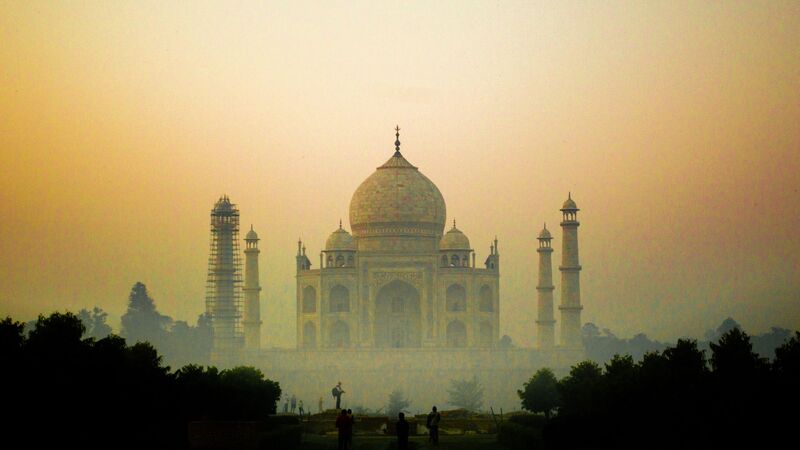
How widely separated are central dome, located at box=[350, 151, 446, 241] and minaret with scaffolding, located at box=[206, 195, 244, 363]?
462cm

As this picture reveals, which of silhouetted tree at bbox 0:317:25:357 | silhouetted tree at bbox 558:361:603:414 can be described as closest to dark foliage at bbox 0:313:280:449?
silhouetted tree at bbox 0:317:25:357

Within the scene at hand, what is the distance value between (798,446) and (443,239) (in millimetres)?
37807

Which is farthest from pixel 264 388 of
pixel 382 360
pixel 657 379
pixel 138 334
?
pixel 138 334

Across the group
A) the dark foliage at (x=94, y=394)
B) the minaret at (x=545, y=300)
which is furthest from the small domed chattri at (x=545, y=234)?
the dark foliage at (x=94, y=394)

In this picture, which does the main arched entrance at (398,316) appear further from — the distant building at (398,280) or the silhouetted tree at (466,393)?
the silhouetted tree at (466,393)

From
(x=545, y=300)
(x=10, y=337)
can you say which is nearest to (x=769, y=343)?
(x=545, y=300)

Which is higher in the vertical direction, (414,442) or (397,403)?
(397,403)

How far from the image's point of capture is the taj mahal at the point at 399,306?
190 ft

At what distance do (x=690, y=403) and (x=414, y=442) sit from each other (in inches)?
260

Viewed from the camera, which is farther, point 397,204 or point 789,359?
point 397,204

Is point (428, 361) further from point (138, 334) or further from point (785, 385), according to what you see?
point (785, 385)

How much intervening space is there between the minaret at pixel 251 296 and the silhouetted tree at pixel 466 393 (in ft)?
23.4

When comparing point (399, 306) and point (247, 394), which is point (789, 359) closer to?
point (247, 394)

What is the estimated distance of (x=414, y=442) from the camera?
3247cm
